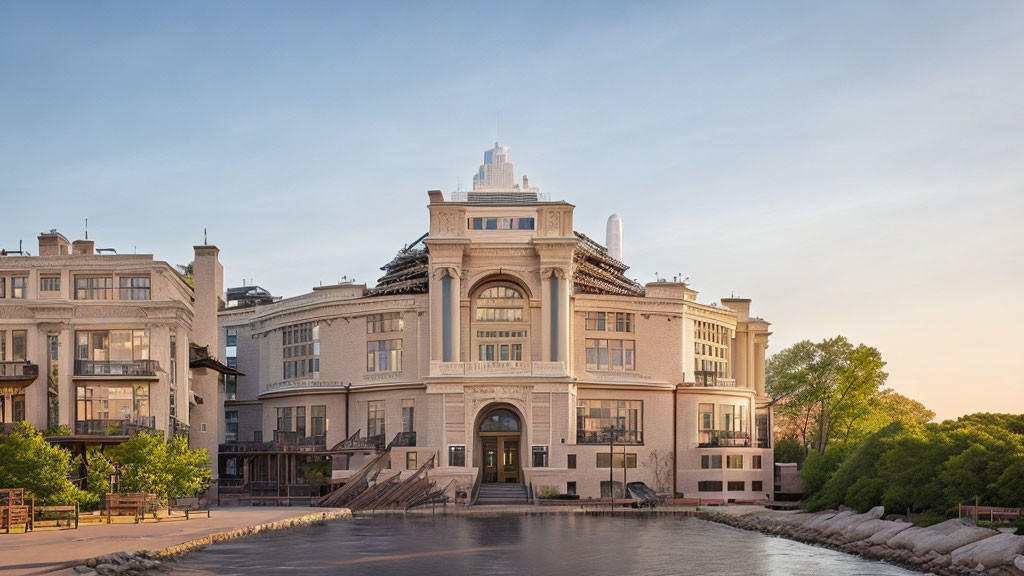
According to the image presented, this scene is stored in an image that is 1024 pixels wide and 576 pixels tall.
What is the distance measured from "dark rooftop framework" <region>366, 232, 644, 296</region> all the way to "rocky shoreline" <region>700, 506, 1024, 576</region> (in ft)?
114

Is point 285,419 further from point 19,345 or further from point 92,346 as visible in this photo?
point 19,345

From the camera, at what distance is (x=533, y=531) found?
226 feet

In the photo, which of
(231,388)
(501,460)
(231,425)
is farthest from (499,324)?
(231,425)

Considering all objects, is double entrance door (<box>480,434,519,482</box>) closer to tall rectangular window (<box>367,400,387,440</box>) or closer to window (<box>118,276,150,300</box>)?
tall rectangular window (<box>367,400,387,440</box>)

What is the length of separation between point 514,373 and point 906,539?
147ft

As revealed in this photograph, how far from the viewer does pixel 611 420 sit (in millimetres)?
103000

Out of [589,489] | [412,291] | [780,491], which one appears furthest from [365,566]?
[780,491]

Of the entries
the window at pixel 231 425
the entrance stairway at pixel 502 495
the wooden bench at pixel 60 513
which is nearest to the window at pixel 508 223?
the entrance stairway at pixel 502 495

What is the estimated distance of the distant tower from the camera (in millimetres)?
136500

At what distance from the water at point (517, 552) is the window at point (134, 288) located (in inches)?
964

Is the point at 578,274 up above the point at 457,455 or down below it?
above

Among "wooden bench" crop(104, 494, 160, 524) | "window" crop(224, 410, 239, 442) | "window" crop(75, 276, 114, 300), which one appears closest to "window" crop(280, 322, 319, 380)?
"window" crop(224, 410, 239, 442)

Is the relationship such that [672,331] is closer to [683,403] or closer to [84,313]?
[683,403]

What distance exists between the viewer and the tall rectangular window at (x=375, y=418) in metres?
104
